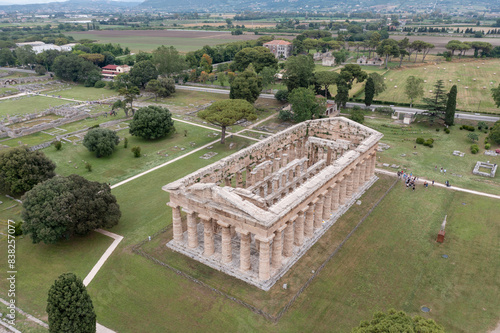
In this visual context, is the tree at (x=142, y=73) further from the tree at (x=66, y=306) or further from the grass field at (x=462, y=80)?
the tree at (x=66, y=306)

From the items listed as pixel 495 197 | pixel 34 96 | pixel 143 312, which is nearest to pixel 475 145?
pixel 495 197

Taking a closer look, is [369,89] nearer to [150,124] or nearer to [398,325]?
[150,124]

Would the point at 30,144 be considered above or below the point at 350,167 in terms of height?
below

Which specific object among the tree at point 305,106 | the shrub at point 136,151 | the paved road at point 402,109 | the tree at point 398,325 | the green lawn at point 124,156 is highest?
the tree at point 305,106

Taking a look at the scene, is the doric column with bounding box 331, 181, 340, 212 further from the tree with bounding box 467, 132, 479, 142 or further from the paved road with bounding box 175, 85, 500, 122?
the paved road with bounding box 175, 85, 500, 122

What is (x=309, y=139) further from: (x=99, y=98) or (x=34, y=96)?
(x=34, y=96)

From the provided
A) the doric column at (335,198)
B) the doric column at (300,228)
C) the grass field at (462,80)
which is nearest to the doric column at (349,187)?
the doric column at (335,198)

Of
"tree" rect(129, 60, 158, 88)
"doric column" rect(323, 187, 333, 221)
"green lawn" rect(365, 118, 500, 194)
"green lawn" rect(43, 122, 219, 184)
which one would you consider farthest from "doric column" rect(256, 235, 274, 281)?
"tree" rect(129, 60, 158, 88)
